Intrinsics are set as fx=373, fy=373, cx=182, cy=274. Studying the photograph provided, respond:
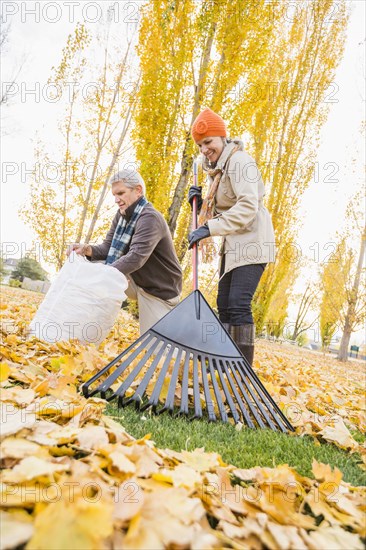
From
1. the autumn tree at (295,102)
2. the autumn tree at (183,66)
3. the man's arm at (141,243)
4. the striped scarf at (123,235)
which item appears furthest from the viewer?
the autumn tree at (295,102)

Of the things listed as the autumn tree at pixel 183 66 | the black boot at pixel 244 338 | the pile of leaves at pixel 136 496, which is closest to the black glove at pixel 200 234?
the black boot at pixel 244 338

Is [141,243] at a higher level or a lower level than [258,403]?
higher

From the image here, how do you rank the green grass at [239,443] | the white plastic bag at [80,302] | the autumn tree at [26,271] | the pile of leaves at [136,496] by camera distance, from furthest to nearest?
the autumn tree at [26,271] < the white plastic bag at [80,302] < the green grass at [239,443] < the pile of leaves at [136,496]

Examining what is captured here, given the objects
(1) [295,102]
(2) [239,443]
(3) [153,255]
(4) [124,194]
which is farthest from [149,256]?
(1) [295,102]

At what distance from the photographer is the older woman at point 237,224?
220cm

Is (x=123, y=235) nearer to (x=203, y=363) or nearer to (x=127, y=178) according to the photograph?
(x=127, y=178)

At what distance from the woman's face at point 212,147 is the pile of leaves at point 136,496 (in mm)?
1773

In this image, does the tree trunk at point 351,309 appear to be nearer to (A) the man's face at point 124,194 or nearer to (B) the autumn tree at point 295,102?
(B) the autumn tree at point 295,102

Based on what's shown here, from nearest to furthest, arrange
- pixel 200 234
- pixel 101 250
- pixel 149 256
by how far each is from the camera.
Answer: pixel 200 234 → pixel 149 256 → pixel 101 250

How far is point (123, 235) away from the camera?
3006 mm

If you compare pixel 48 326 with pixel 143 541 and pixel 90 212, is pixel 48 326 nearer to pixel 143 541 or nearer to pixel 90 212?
pixel 143 541

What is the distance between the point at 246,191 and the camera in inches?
87.7

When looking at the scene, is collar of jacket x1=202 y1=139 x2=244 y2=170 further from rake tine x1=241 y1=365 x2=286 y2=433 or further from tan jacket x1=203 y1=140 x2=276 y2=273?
rake tine x1=241 y1=365 x2=286 y2=433

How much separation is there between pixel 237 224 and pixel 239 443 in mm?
1221
